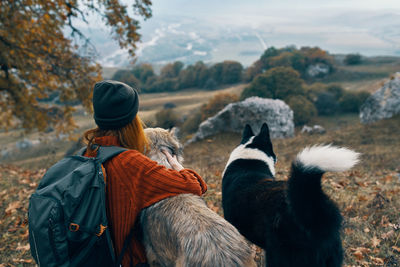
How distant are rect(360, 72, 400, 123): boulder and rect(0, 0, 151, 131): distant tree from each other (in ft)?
52.1

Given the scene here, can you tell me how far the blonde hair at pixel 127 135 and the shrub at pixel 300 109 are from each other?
1302 inches

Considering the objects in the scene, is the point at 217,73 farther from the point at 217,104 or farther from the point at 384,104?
the point at 384,104

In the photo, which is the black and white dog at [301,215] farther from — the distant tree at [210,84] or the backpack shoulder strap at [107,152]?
the distant tree at [210,84]

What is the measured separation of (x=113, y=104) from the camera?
192 cm

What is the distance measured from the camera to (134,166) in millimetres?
1841

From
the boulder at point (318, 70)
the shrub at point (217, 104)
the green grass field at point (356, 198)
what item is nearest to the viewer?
the green grass field at point (356, 198)

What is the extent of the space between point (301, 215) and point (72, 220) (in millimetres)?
1775

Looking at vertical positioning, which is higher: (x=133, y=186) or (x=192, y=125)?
(x=133, y=186)

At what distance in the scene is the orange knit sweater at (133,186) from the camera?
72.5 inches

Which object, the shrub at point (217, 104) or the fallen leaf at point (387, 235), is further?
the shrub at point (217, 104)

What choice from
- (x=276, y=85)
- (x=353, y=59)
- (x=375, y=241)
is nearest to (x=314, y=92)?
(x=276, y=85)

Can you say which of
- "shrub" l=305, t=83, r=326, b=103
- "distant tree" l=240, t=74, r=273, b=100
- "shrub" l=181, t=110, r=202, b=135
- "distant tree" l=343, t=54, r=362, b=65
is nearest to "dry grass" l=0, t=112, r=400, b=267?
"distant tree" l=240, t=74, r=273, b=100

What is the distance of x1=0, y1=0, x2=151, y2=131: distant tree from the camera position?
750 cm

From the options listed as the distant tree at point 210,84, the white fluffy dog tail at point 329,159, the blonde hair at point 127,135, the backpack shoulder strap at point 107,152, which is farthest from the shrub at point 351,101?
the backpack shoulder strap at point 107,152
